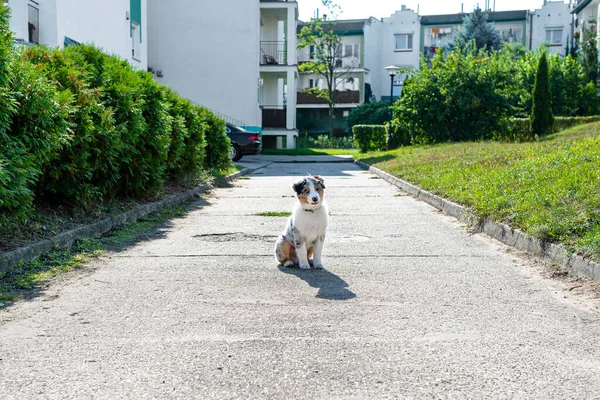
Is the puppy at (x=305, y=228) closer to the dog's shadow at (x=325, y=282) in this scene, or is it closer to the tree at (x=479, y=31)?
the dog's shadow at (x=325, y=282)

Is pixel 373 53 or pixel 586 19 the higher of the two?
pixel 586 19

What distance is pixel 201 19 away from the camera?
36375mm

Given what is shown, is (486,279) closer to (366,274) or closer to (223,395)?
(366,274)

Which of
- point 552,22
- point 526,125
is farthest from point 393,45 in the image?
point 526,125

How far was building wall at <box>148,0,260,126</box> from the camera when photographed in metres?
36.2

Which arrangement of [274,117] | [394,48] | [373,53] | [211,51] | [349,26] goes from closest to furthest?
[211,51]
[274,117]
[349,26]
[373,53]
[394,48]

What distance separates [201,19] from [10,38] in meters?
30.8

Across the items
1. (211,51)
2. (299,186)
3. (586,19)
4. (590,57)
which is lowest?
(299,186)

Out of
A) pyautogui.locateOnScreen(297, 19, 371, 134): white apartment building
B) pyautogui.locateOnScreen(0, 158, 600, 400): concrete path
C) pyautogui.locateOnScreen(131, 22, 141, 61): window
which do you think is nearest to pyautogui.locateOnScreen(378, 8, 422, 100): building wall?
pyautogui.locateOnScreen(297, 19, 371, 134): white apartment building

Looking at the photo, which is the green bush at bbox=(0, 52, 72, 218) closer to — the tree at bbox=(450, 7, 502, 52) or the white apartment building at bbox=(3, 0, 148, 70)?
the white apartment building at bbox=(3, 0, 148, 70)

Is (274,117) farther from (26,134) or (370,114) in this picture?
→ (26,134)

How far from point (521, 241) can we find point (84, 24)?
52.8ft

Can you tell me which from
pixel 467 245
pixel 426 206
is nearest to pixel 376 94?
pixel 426 206

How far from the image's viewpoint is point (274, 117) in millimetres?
40312
